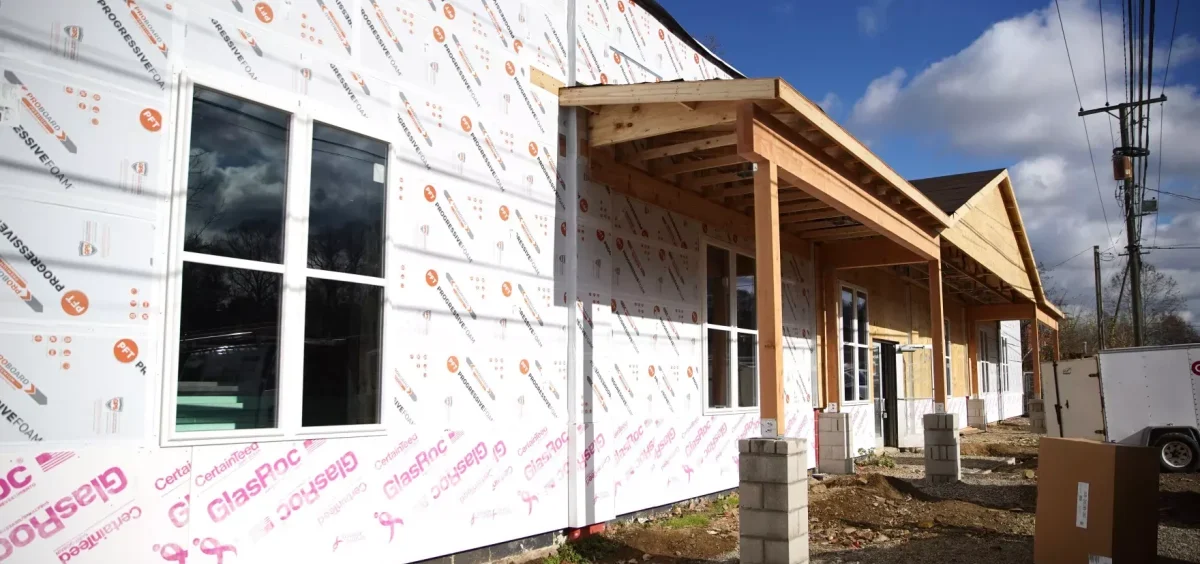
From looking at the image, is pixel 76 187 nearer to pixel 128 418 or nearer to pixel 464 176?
pixel 128 418

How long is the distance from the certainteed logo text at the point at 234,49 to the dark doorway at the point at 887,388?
1538 cm

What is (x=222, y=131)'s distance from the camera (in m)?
5.14

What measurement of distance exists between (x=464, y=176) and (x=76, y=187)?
9.93 ft

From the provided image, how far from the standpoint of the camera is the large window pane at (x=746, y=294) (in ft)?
37.4

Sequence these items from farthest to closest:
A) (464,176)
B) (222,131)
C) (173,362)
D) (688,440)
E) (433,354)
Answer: (688,440) → (464,176) → (433,354) → (222,131) → (173,362)

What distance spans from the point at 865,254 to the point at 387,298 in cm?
991

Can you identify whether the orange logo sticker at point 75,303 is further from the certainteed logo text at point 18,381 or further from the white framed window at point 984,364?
the white framed window at point 984,364

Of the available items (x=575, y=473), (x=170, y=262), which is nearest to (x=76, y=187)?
(x=170, y=262)

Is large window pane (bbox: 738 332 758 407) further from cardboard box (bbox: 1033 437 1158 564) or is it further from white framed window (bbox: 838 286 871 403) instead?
cardboard box (bbox: 1033 437 1158 564)

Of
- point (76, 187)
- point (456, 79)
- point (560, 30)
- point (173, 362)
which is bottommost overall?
point (173, 362)

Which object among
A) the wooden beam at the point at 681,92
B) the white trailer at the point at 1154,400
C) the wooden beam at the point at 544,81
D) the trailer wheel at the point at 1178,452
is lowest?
the trailer wheel at the point at 1178,452

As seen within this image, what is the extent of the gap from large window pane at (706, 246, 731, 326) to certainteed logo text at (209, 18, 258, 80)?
659 cm

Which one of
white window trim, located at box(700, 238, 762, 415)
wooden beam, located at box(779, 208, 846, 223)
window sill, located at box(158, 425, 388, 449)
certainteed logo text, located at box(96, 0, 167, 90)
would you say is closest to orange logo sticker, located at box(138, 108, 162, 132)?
certainteed logo text, located at box(96, 0, 167, 90)

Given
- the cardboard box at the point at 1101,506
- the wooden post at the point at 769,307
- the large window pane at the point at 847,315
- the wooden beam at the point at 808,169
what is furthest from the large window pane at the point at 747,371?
the cardboard box at the point at 1101,506
